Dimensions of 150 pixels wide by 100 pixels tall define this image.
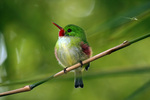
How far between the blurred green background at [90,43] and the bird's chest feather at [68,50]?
0.29ft

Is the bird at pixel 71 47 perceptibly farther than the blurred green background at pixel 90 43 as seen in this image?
Yes

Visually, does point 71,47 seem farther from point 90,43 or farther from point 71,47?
point 90,43

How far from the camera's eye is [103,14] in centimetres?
248

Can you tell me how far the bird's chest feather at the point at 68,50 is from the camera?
137cm

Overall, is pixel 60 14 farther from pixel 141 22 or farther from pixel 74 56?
pixel 141 22

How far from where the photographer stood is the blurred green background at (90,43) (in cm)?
70

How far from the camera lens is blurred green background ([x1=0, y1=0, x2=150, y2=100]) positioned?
70 centimetres

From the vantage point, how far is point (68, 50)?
1.42 meters

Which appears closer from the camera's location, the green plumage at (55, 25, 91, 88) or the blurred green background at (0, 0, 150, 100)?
the blurred green background at (0, 0, 150, 100)

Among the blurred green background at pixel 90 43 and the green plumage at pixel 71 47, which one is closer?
the blurred green background at pixel 90 43

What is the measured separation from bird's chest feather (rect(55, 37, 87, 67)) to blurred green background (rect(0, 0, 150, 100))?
0.29ft

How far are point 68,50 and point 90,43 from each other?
67 centimetres

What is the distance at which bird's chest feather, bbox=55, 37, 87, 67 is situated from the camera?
137 centimetres

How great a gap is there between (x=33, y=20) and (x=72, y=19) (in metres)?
0.90
